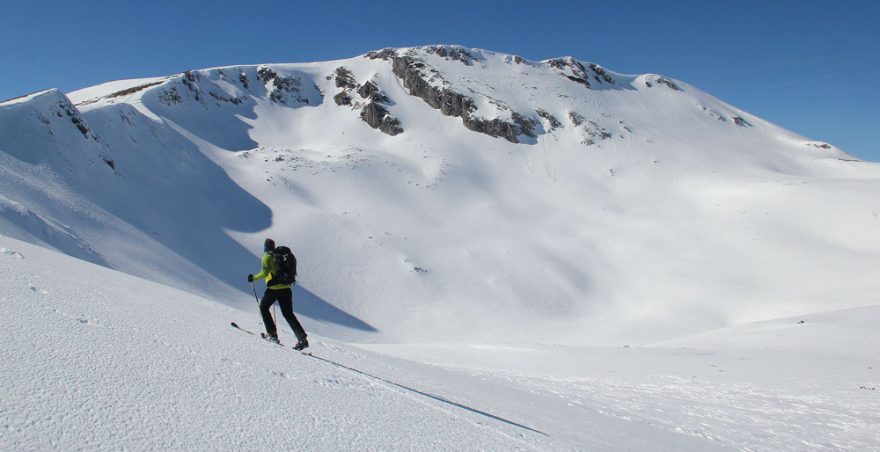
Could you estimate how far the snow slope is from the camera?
332cm

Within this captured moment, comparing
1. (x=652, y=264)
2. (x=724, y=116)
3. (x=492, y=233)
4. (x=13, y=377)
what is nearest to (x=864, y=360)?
(x=13, y=377)

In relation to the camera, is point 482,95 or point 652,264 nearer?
point 652,264

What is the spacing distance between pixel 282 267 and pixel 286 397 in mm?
3587

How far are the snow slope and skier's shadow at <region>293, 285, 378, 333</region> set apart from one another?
2089cm

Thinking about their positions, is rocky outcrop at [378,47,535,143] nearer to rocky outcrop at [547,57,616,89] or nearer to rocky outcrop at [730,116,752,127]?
rocky outcrop at [547,57,616,89]

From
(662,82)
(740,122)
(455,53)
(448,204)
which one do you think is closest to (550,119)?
(455,53)

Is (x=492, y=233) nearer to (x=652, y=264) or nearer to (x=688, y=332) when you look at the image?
(x=652, y=264)

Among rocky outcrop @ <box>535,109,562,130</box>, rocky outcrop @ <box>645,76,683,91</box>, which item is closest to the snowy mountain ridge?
rocky outcrop @ <box>535,109,562,130</box>

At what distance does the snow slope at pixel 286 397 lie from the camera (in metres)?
3.32

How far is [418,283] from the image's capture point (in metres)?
38.2

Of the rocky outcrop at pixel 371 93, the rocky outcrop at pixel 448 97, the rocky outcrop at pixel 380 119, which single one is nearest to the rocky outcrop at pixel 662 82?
the rocky outcrop at pixel 448 97

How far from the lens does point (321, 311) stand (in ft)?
108

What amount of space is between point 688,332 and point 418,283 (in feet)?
60.6

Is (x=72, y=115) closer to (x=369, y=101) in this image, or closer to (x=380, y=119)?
(x=380, y=119)
